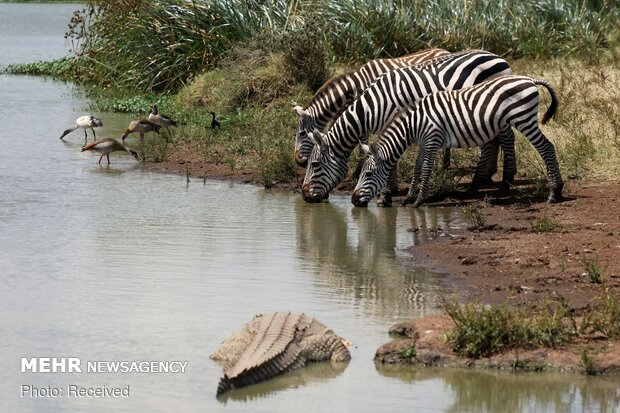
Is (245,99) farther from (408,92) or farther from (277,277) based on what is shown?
(277,277)

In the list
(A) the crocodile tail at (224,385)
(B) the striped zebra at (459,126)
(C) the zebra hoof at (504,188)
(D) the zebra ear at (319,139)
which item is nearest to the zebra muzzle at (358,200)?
(B) the striped zebra at (459,126)

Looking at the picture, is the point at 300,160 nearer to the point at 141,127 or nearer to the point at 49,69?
the point at 141,127

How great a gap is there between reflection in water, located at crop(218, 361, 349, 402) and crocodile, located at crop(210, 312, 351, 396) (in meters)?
0.03

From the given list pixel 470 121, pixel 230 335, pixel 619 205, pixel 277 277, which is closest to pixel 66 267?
pixel 277 277

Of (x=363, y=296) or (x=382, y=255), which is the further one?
(x=382, y=255)

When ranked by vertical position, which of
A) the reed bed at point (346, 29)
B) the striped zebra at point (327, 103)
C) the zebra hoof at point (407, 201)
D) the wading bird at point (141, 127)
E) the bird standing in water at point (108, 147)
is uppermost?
the reed bed at point (346, 29)

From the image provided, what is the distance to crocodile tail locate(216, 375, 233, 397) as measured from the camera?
7.69 meters

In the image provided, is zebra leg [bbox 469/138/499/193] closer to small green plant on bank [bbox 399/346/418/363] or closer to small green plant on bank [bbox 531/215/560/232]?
small green plant on bank [bbox 531/215/560/232]

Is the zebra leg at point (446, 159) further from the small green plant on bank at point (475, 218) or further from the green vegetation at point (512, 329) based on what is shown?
the green vegetation at point (512, 329)

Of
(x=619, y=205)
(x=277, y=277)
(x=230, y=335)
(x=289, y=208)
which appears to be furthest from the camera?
(x=289, y=208)

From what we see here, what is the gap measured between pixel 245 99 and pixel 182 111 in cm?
123

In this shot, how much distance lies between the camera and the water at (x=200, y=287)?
306 inches

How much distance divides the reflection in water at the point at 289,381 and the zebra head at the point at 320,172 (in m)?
6.17

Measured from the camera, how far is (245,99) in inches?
805
